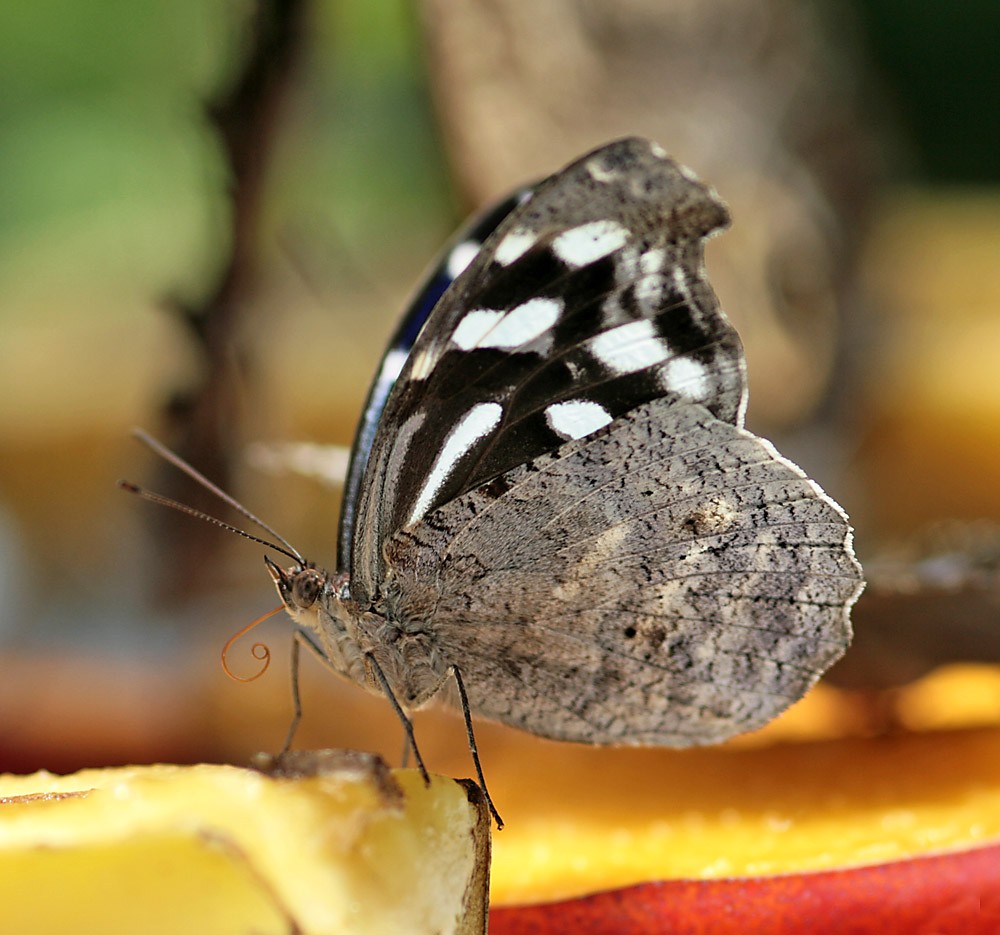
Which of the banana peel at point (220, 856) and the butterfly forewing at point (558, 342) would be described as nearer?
the banana peel at point (220, 856)

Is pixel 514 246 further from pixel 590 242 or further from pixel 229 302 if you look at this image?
pixel 229 302

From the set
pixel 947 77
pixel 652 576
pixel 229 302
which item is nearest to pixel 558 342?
pixel 652 576

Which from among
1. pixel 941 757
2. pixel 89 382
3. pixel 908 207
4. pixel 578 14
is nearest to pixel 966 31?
pixel 908 207

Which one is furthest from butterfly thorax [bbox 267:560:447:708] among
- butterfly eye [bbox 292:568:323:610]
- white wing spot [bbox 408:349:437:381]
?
white wing spot [bbox 408:349:437:381]

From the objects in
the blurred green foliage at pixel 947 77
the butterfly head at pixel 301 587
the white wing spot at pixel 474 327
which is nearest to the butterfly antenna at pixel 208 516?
Answer: the butterfly head at pixel 301 587

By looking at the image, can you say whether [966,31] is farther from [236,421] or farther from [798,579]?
[798,579]

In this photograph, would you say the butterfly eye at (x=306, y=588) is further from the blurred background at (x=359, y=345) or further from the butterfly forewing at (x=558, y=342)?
the blurred background at (x=359, y=345)
